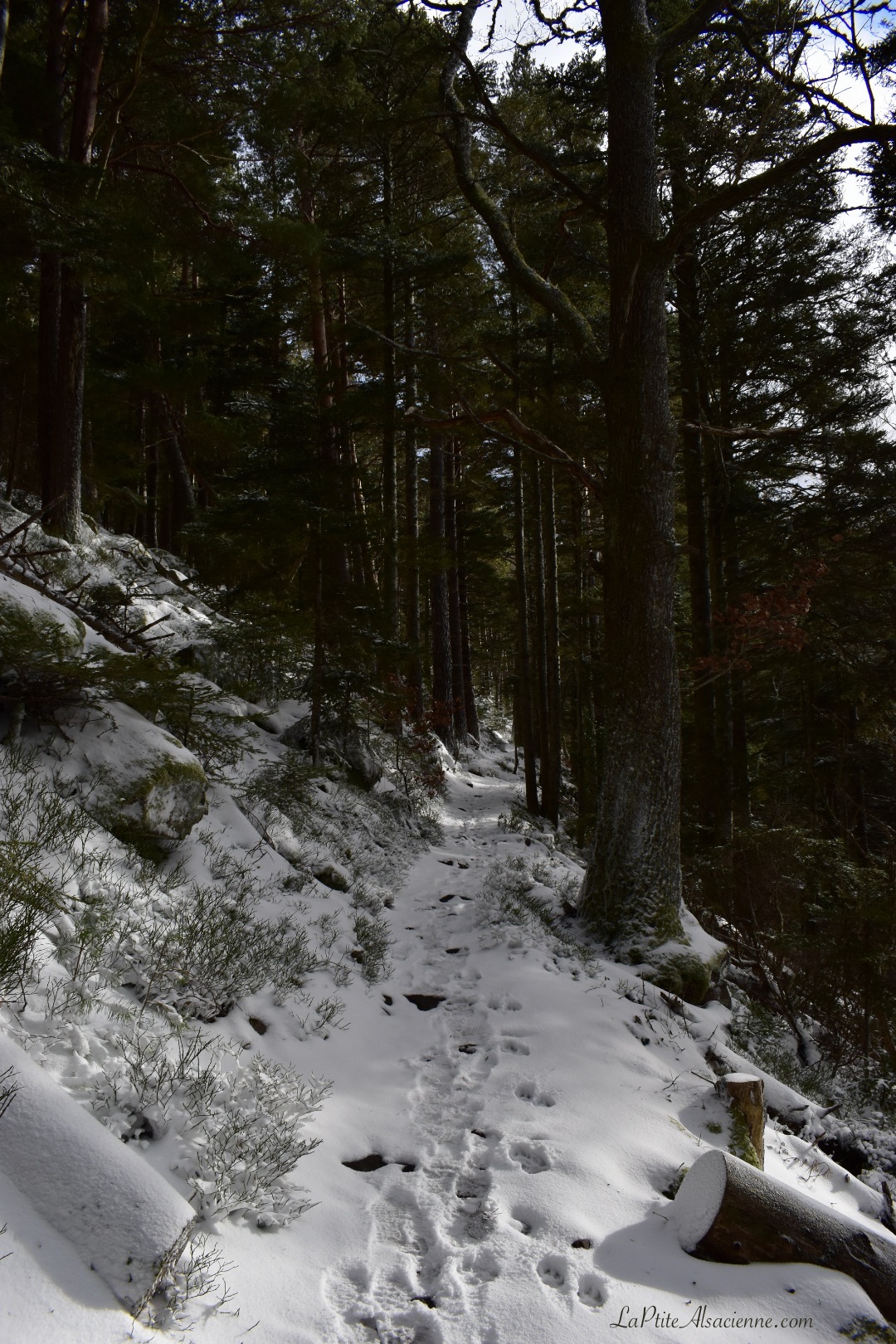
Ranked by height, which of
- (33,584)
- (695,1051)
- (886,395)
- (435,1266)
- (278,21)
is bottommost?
(695,1051)

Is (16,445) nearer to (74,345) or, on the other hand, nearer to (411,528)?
(74,345)

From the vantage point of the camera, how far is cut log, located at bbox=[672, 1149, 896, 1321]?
2.70 metres

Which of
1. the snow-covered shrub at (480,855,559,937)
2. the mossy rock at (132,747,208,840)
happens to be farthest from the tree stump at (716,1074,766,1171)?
the mossy rock at (132,747,208,840)

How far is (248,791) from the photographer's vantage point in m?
7.35

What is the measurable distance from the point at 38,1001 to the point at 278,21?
14943mm

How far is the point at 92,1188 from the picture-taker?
6.64 feet

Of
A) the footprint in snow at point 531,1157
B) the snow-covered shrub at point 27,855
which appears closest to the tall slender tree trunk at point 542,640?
the snow-covered shrub at point 27,855

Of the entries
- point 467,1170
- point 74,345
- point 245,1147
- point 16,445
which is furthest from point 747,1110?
point 16,445

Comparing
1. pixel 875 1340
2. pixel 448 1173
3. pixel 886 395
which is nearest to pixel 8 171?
pixel 448 1173

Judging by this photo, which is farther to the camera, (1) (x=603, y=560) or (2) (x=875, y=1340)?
(1) (x=603, y=560)

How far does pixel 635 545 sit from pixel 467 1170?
16.6 ft

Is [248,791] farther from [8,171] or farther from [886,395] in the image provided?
[886,395]

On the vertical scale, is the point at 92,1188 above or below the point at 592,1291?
above

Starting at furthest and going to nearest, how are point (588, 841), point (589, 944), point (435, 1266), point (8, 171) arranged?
1. point (588, 841)
2. point (8, 171)
3. point (589, 944)
4. point (435, 1266)
